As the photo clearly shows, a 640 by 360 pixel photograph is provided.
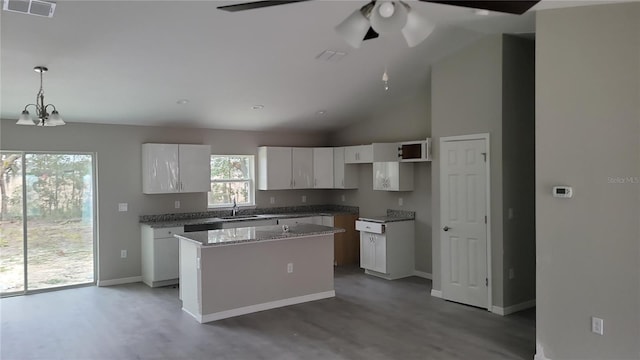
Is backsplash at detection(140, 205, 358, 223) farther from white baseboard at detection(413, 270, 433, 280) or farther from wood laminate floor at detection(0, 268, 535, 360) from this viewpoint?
white baseboard at detection(413, 270, 433, 280)

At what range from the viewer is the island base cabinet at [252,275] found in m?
4.91

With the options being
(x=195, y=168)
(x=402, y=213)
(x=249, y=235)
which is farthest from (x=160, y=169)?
(x=402, y=213)

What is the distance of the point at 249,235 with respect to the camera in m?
5.22

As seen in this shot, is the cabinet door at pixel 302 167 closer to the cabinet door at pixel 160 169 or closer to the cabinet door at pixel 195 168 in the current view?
the cabinet door at pixel 195 168

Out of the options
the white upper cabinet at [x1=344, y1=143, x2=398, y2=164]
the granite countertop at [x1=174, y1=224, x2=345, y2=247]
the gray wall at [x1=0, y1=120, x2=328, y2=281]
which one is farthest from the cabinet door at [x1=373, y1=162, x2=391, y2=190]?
the gray wall at [x1=0, y1=120, x2=328, y2=281]

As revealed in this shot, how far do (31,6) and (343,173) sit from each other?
544 centimetres

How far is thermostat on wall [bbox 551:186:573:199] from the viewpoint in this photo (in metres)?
3.59

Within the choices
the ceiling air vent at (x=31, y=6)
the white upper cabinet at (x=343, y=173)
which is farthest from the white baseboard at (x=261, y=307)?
the ceiling air vent at (x=31, y=6)

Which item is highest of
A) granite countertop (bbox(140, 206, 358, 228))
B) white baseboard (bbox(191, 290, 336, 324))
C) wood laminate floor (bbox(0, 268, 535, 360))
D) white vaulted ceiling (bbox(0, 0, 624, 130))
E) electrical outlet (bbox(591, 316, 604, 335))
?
white vaulted ceiling (bbox(0, 0, 624, 130))

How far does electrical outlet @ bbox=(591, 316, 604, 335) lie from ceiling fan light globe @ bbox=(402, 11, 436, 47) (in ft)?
8.74

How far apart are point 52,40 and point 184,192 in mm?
3300

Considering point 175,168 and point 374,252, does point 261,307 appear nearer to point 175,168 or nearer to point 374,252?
point 374,252

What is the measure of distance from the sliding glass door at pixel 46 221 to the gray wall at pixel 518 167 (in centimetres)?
548

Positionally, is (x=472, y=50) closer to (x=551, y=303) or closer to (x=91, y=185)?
(x=551, y=303)
